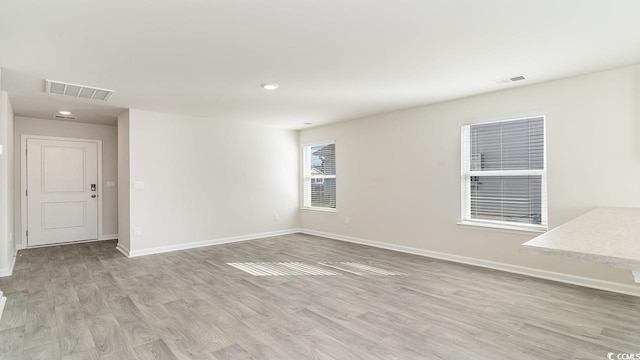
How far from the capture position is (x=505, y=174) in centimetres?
410

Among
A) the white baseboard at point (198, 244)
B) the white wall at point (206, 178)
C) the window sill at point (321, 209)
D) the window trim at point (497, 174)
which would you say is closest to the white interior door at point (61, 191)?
the white baseboard at point (198, 244)

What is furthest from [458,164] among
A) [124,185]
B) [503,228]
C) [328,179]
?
[124,185]

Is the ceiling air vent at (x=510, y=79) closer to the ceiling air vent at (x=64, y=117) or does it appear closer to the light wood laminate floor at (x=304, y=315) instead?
the light wood laminate floor at (x=304, y=315)

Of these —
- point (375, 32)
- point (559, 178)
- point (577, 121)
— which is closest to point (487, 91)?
point (577, 121)

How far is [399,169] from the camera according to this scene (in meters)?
5.23

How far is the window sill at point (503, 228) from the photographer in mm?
3814

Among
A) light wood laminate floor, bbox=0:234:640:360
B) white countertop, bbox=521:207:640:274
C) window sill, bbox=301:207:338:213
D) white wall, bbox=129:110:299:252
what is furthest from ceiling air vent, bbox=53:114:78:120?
white countertop, bbox=521:207:640:274

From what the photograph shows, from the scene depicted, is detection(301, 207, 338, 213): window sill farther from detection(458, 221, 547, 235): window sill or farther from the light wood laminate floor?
detection(458, 221, 547, 235): window sill

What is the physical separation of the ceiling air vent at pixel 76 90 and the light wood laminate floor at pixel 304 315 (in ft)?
7.42

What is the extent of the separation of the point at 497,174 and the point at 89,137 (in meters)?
7.14

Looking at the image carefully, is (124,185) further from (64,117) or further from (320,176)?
(320,176)

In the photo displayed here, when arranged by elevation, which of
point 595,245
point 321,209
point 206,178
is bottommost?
point 321,209

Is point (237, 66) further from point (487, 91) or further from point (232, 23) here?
point (487, 91)

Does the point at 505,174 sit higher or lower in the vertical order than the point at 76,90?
lower
